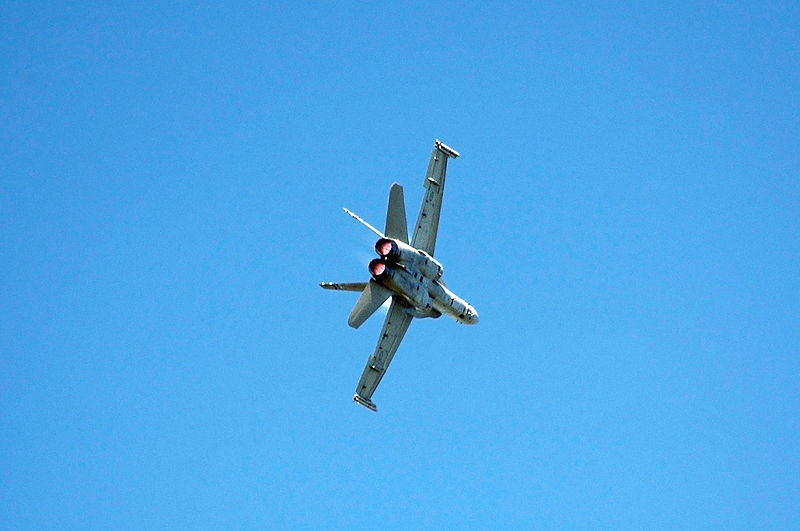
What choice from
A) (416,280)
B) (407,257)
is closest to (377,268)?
(407,257)

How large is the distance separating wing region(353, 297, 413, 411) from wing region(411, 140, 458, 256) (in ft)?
9.58

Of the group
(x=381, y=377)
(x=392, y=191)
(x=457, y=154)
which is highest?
(x=457, y=154)

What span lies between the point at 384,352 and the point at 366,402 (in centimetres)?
226

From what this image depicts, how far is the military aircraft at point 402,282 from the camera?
56312mm

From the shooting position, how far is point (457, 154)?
60.2 meters

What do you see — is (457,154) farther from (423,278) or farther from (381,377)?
(381,377)

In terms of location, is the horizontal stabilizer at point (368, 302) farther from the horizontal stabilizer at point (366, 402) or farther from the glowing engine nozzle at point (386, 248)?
the horizontal stabilizer at point (366, 402)

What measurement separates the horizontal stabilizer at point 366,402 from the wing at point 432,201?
6.80m

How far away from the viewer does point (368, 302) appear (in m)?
56.2

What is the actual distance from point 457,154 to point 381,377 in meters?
9.65

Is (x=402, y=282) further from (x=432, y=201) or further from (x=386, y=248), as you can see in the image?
(x=432, y=201)

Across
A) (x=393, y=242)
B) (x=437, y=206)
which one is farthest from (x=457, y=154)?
(x=393, y=242)

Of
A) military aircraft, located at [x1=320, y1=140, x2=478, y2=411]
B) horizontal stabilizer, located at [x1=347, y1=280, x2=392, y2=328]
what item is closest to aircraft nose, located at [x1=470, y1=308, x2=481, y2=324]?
military aircraft, located at [x1=320, y1=140, x2=478, y2=411]

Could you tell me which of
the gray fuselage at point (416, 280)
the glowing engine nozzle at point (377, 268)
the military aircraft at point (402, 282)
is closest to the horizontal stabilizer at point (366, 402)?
the military aircraft at point (402, 282)
